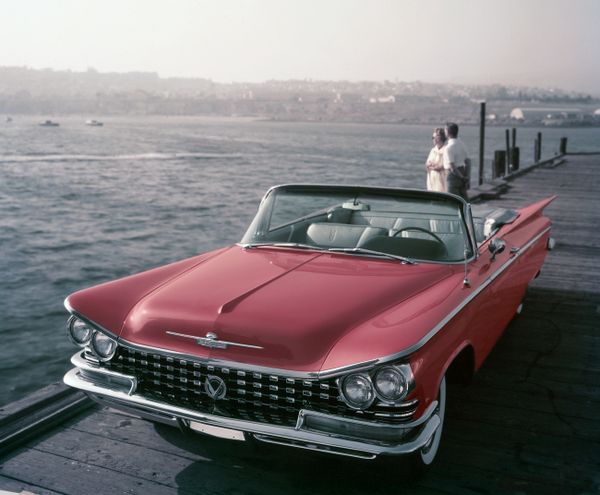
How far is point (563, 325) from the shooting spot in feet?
21.3

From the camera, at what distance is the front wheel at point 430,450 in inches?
141

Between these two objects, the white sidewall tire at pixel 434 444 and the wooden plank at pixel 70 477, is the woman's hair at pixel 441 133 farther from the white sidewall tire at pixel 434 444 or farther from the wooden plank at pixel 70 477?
the wooden plank at pixel 70 477

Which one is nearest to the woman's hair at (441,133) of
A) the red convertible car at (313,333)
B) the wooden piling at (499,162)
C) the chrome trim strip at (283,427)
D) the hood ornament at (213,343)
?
the red convertible car at (313,333)

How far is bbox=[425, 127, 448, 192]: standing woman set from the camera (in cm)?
1057

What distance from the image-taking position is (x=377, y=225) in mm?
5543

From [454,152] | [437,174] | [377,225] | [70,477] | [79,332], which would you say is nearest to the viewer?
[70,477]

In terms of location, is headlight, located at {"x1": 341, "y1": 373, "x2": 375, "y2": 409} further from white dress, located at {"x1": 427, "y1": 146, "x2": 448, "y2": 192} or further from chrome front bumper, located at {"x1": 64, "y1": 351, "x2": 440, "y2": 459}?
white dress, located at {"x1": 427, "y1": 146, "x2": 448, "y2": 192}

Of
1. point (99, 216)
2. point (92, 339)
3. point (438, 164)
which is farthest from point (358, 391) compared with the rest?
point (99, 216)

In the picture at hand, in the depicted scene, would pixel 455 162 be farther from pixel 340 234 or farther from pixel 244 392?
pixel 244 392

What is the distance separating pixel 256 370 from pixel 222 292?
686mm

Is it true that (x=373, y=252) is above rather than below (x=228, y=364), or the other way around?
above

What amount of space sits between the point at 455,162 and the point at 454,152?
0.15 metres

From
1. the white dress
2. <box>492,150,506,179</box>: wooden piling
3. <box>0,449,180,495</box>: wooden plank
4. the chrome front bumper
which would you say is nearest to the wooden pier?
<box>0,449,180,495</box>: wooden plank

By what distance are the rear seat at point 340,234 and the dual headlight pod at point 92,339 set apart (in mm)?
1655
